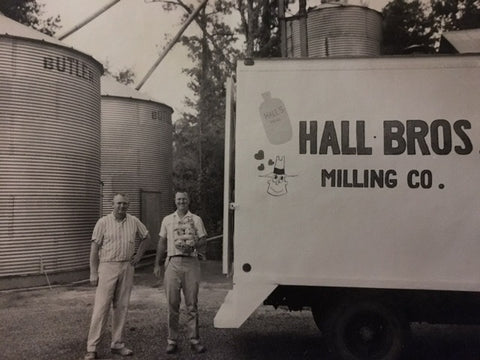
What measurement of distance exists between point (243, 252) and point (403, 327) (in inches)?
68.8

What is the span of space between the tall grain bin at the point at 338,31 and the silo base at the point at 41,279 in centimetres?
1056

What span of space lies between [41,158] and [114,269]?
5.88 m

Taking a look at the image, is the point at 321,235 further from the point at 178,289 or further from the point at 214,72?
the point at 214,72

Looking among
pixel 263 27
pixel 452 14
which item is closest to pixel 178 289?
pixel 263 27

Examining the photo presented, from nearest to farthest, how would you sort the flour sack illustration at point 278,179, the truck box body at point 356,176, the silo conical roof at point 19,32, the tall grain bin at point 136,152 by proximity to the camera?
1. the truck box body at point 356,176
2. the flour sack illustration at point 278,179
3. the silo conical roof at point 19,32
4. the tall grain bin at point 136,152

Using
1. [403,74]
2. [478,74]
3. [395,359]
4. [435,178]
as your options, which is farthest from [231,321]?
[478,74]

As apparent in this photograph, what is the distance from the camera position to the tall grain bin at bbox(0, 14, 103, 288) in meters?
10.3

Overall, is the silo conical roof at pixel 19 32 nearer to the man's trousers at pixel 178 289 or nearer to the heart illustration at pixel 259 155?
the man's trousers at pixel 178 289

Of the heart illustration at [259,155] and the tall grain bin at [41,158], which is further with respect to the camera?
the tall grain bin at [41,158]

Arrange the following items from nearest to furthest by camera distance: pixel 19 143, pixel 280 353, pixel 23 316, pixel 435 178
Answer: pixel 435 178 < pixel 280 353 < pixel 23 316 < pixel 19 143

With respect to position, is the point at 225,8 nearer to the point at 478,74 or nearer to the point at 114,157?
the point at 114,157

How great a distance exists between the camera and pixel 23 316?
781 centimetres

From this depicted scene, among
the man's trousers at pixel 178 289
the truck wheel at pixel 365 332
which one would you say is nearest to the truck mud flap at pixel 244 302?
the truck wheel at pixel 365 332

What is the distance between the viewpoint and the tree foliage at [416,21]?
21.8 m
